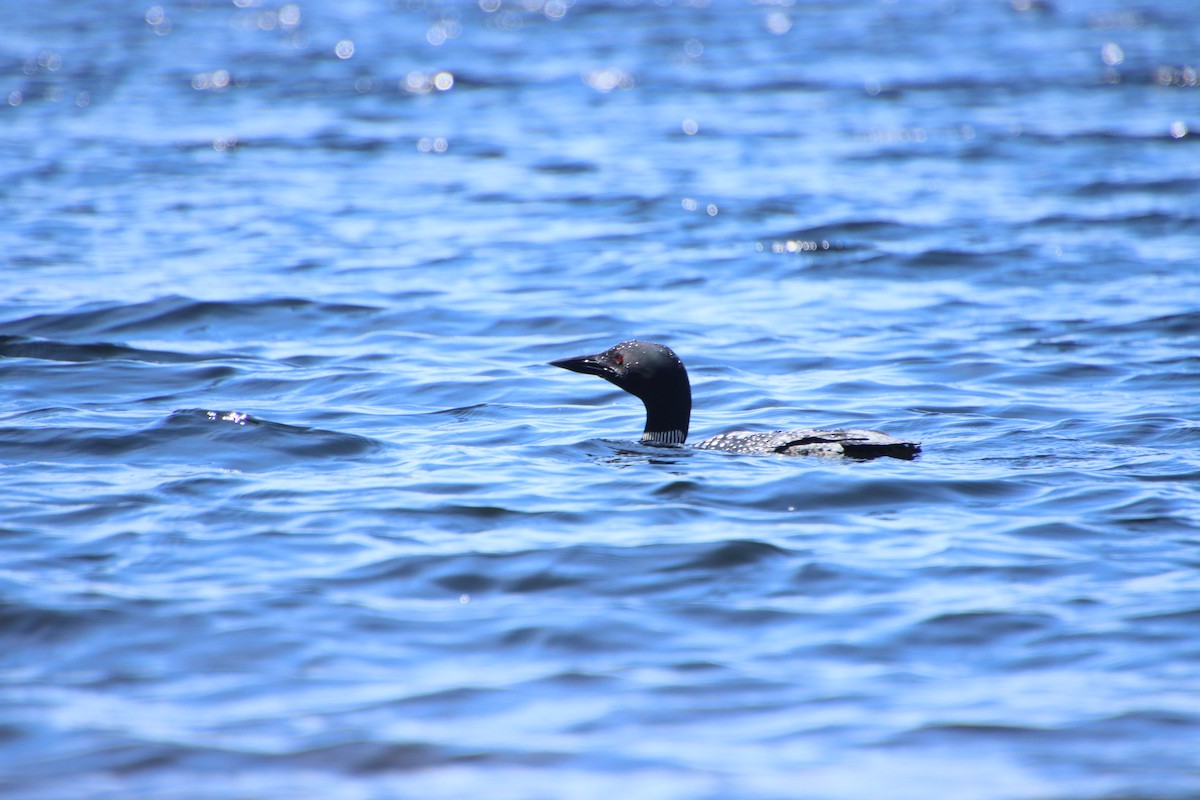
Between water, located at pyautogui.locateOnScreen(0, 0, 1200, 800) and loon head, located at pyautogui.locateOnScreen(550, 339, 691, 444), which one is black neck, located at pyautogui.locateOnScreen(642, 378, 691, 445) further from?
water, located at pyautogui.locateOnScreen(0, 0, 1200, 800)

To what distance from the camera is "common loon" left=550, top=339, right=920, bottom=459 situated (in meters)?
8.88

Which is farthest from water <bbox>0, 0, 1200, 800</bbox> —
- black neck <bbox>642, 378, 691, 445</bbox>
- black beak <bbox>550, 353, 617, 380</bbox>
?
black beak <bbox>550, 353, 617, 380</bbox>

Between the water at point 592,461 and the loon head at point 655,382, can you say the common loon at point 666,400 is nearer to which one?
the loon head at point 655,382

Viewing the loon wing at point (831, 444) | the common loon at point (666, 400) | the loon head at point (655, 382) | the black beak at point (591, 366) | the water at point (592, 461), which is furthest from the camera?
the black beak at point (591, 366)

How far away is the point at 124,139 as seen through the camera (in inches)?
889

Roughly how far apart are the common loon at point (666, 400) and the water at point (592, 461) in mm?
246

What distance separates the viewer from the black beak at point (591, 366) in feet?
32.0

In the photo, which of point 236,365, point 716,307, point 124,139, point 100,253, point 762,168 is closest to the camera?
point 236,365

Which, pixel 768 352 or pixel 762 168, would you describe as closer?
pixel 768 352

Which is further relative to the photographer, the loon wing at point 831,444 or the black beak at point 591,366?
the black beak at point 591,366

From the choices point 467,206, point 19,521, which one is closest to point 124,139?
point 467,206

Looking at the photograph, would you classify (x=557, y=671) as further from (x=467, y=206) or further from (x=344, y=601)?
(x=467, y=206)

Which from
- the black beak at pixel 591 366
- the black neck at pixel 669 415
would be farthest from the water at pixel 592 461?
the black beak at pixel 591 366

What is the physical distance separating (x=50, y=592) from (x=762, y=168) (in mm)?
15206
